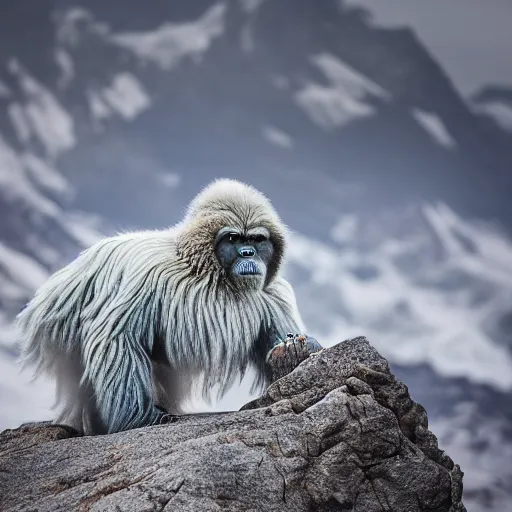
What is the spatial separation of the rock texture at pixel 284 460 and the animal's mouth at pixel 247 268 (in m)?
1.30

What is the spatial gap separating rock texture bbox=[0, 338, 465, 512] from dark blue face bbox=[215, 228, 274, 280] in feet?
4.41

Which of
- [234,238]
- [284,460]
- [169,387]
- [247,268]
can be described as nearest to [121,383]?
[169,387]

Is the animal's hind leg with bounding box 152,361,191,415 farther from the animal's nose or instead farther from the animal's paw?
the animal's nose

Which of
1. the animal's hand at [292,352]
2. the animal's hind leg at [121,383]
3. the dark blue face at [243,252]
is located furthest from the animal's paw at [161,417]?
the dark blue face at [243,252]

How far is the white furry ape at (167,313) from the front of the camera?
6.35m

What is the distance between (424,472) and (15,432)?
3.45m

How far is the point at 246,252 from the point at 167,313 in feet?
2.81

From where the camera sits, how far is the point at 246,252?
6.39 meters

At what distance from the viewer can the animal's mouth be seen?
636cm

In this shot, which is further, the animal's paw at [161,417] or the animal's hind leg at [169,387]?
the animal's hind leg at [169,387]

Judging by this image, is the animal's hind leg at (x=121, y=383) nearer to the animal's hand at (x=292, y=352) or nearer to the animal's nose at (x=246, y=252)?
the animal's hand at (x=292, y=352)

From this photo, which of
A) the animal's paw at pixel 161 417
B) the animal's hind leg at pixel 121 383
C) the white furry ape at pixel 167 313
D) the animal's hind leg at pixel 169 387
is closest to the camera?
the animal's paw at pixel 161 417

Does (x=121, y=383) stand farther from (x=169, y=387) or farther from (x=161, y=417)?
(x=169, y=387)

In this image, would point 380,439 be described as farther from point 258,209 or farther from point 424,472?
point 258,209
